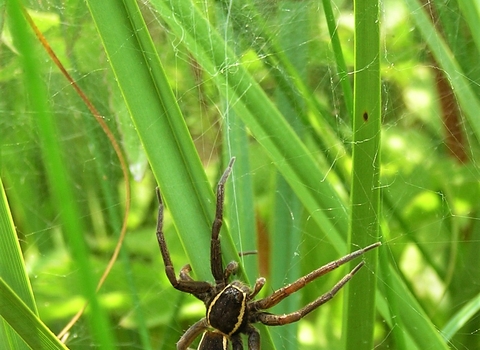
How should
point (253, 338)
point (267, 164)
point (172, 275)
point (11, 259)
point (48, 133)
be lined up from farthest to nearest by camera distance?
point (267, 164) → point (172, 275) → point (253, 338) → point (11, 259) → point (48, 133)

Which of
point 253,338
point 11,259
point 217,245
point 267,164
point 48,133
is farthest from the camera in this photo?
point 267,164

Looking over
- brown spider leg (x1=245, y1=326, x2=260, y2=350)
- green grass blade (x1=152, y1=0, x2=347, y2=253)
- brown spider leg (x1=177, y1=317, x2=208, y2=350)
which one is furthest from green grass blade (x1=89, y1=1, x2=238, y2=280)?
brown spider leg (x1=177, y1=317, x2=208, y2=350)

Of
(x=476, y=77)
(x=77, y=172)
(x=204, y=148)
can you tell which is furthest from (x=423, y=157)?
(x=77, y=172)

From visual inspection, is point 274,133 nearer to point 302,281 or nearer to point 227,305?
point 302,281

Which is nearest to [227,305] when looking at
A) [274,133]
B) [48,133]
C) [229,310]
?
[229,310]

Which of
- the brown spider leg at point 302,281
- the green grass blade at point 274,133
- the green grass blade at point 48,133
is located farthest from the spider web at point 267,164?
the green grass blade at point 48,133

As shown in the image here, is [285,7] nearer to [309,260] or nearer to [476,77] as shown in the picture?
[476,77]
